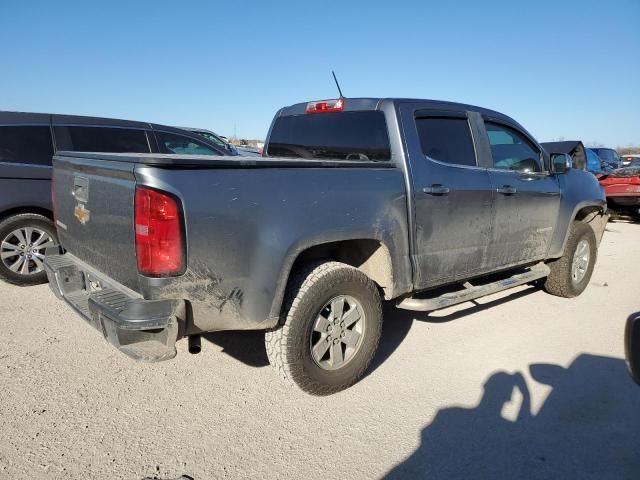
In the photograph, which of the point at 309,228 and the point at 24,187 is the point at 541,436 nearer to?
the point at 309,228

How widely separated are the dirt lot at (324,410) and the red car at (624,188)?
330 inches

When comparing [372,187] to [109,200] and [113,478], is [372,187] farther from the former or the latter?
[113,478]

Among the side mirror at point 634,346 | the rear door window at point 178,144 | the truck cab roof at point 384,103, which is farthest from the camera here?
the rear door window at point 178,144

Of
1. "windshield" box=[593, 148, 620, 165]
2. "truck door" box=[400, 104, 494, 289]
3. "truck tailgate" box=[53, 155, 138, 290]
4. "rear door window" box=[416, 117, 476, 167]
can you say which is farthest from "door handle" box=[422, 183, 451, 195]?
"windshield" box=[593, 148, 620, 165]

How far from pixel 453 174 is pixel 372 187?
908 millimetres

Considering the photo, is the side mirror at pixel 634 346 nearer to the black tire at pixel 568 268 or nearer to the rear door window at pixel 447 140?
the rear door window at pixel 447 140

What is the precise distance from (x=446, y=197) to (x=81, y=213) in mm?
2561

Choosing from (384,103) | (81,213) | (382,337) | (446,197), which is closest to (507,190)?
(446,197)

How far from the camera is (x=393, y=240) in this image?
3168 millimetres

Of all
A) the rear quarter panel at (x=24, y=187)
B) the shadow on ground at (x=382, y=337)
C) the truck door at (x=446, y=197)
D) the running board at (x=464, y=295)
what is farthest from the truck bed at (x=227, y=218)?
the rear quarter panel at (x=24, y=187)

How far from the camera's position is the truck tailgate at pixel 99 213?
2.42 metres

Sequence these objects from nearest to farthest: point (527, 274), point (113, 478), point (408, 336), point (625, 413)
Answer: point (113, 478) → point (625, 413) → point (408, 336) → point (527, 274)

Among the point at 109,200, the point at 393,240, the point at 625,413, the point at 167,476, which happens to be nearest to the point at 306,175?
the point at 393,240

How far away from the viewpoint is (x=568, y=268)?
5109mm
